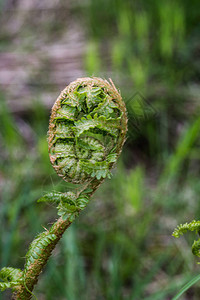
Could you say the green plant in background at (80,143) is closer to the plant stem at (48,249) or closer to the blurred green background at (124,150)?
the plant stem at (48,249)

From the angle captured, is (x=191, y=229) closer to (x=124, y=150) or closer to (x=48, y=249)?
(x=48, y=249)

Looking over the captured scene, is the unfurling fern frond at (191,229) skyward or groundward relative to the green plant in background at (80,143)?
groundward

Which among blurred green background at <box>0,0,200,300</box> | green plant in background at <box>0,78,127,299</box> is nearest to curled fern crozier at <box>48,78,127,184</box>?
green plant in background at <box>0,78,127,299</box>

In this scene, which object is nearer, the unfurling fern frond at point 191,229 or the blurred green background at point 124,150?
the unfurling fern frond at point 191,229

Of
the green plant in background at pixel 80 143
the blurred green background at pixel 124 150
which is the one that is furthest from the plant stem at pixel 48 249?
the blurred green background at pixel 124 150

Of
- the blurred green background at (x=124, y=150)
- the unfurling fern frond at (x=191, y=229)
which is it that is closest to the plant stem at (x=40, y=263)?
the blurred green background at (x=124, y=150)

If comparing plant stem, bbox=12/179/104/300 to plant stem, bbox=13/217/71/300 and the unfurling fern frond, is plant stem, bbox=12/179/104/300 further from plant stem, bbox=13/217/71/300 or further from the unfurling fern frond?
the unfurling fern frond
